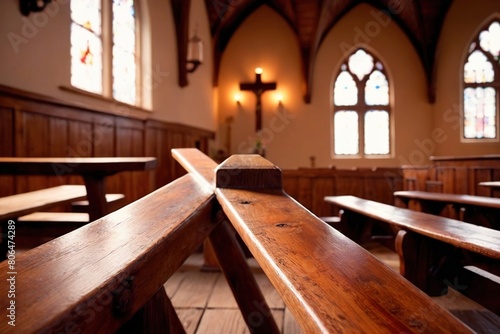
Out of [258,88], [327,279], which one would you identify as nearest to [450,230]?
[327,279]

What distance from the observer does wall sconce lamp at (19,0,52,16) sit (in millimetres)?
3246

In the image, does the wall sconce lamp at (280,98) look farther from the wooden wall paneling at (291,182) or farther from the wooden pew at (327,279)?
the wooden pew at (327,279)

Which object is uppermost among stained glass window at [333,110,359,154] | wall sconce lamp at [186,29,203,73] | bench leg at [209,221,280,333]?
wall sconce lamp at [186,29,203,73]

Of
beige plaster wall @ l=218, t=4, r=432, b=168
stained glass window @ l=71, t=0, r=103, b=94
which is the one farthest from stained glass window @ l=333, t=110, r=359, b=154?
stained glass window @ l=71, t=0, r=103, b=94

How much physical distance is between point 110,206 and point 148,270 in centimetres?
180

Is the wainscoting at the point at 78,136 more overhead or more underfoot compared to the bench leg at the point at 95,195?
more overhead

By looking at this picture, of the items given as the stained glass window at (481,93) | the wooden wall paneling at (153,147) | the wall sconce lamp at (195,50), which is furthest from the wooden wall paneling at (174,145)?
the stained glass window at (481,93)

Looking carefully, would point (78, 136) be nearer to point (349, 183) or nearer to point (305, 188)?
point (305, 188)

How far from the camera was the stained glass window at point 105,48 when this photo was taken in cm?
440

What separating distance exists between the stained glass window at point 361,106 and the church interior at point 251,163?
56 millimetres

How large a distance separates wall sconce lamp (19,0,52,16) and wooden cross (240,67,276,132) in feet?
22.5

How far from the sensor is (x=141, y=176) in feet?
18.4

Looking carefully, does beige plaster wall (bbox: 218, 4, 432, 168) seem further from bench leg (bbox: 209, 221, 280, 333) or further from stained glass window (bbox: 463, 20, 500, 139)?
bench leg (bbox: 209, 221, 280, 333)

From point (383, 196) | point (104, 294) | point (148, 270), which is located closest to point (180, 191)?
point (148, 270)
